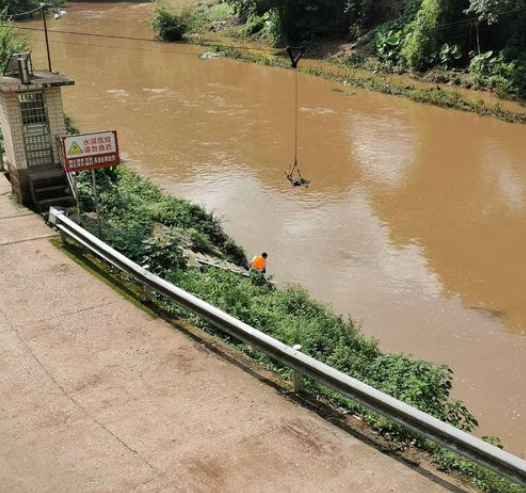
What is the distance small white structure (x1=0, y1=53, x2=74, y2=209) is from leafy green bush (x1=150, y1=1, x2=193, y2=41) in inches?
1337

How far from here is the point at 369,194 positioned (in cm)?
1889

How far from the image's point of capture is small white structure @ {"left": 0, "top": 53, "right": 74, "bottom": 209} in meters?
12.5

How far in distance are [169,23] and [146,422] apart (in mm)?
42652

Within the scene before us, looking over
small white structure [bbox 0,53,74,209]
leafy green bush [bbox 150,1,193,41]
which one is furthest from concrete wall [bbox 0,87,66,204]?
leafy green bush [bbox 150,1,193,41]

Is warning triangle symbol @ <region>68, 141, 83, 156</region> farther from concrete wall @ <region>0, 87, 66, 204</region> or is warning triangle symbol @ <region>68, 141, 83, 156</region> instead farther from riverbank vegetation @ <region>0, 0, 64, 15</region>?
riverbank vegetation @ <region>0, 0, 64, 15</region>

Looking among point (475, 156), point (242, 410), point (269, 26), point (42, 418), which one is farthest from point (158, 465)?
point (269, 26)

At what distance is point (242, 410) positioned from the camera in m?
6.58

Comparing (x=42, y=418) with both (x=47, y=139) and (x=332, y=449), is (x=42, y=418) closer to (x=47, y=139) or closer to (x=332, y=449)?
(x=332, y=449)

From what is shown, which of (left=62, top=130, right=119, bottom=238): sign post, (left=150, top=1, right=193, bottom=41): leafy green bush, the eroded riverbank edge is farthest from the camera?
(left=150, top=1, right=193, bottom=41): leafy green bush

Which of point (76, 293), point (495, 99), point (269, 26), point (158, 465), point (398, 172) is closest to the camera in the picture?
point (158, 465)

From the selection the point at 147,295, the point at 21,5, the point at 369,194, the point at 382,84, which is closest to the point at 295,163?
the point at 369,194

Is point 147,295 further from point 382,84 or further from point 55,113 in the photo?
point 382,84

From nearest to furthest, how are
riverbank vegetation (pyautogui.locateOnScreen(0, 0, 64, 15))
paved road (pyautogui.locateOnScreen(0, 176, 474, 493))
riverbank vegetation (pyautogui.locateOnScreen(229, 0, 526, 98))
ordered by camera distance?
1. paved road (pyautogui.locateOnScreen(0, 176, 474, 493))
2. riverbank vegetation (pyautogui.locateOnScreen(229, 0, 526, 98))
3. riverbank vegetation (pyautogui.locateOnScreen(0, 0, 64, 15))

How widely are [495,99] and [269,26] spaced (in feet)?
65.4
